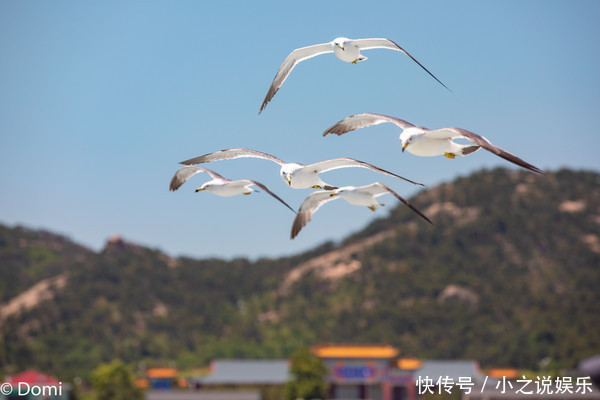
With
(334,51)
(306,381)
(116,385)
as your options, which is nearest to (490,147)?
(334,51)

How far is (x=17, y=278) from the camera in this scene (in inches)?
7131

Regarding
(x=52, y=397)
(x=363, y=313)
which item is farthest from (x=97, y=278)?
(x=52, y=397)

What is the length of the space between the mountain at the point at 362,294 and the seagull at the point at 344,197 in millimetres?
99571

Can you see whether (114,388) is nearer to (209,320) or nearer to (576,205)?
(209,320)

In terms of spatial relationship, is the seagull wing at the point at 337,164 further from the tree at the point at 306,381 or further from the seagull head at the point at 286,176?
the tree at the point at 306,381

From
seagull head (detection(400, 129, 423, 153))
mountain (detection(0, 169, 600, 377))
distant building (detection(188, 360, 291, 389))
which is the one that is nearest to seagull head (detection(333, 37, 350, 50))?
seagull head (detection(400, 129, 423, 153))

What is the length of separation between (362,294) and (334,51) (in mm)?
141869

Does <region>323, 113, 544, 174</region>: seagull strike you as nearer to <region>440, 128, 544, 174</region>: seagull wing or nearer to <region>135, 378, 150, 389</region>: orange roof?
<region>440, 128, 544, 174</region>: seagull wing

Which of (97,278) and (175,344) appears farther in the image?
(97,278)

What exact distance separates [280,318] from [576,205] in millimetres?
71926

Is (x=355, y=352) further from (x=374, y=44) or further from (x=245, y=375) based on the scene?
(x=374, y=44)

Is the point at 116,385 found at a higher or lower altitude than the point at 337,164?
lower

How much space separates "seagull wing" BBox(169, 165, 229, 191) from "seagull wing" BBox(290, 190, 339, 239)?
2.03m

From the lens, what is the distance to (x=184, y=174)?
21.1 meters
